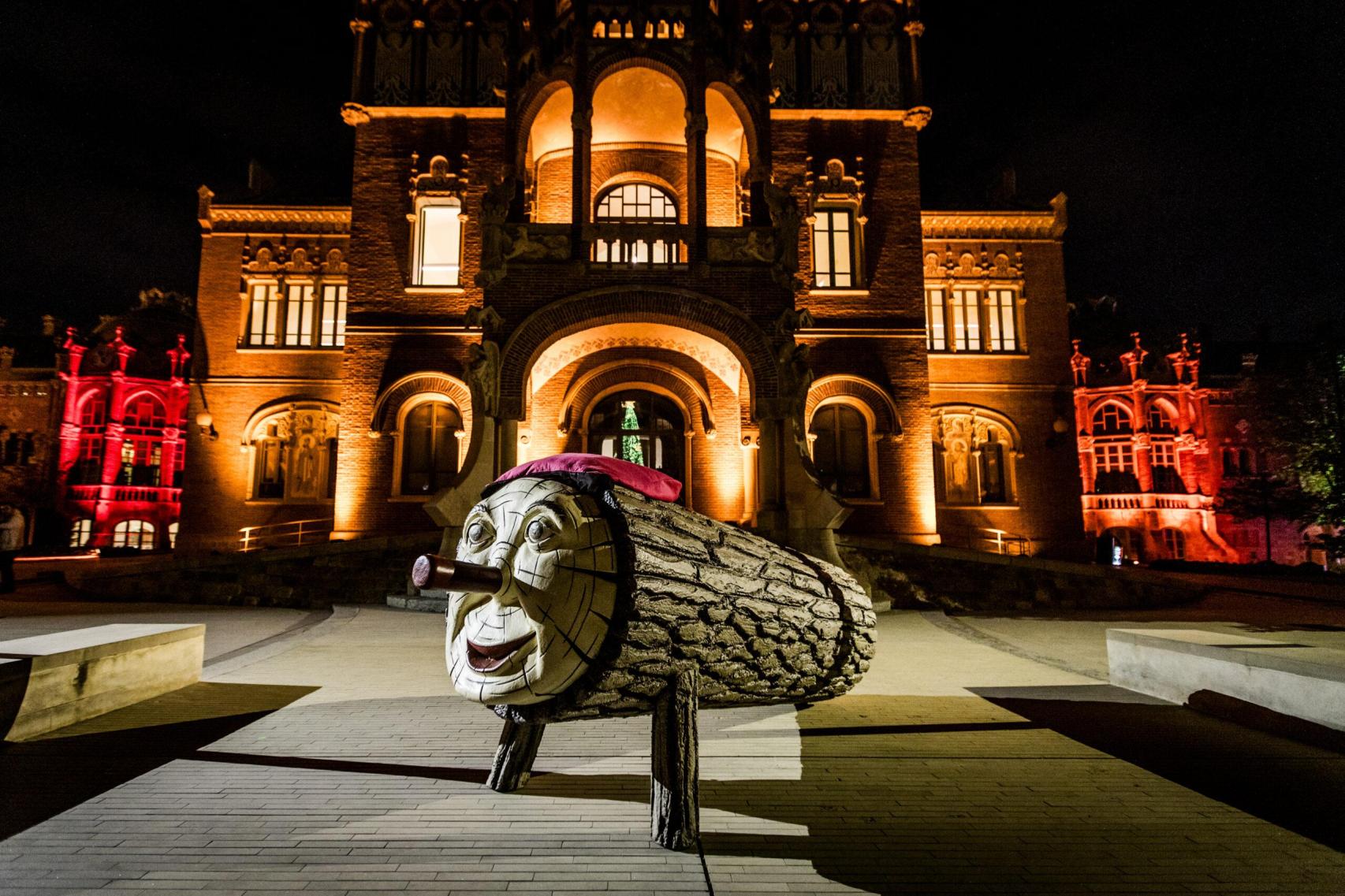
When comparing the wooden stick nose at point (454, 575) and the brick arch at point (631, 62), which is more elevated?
the brick arch at point (631, 62)

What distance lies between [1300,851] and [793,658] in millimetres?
2398

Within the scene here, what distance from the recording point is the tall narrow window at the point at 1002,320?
66.9 feet

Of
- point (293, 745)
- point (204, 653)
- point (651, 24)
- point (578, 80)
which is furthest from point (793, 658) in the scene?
point (651, 24)

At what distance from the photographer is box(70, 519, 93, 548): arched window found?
30603 millimetres

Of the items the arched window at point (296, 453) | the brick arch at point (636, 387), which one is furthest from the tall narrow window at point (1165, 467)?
the arched window at point (296, 453)

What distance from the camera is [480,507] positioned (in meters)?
3.45

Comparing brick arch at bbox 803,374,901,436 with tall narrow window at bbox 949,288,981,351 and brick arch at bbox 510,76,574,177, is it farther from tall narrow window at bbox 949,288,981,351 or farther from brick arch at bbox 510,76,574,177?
brick arch at bbox 510,76,574,177

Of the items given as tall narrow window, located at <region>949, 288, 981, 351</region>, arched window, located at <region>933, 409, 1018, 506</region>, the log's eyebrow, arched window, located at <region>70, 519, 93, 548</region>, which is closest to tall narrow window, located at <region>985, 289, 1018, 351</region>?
tall narrow window, located at <region>949, 288, 981, 351</region>

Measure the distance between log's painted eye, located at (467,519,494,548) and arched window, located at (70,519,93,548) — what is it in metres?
36.5

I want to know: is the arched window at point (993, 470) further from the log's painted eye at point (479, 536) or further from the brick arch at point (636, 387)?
the log's painted eye at point (479, 536)

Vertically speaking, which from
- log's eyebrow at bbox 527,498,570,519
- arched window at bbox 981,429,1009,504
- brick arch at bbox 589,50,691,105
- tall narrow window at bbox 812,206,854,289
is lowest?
log's eyebrow at bbox 527,498,570,519

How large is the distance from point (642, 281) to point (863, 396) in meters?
6.55

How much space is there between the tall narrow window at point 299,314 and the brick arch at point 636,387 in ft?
27.4

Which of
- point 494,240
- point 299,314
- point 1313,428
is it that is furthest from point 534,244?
point 1313,428
